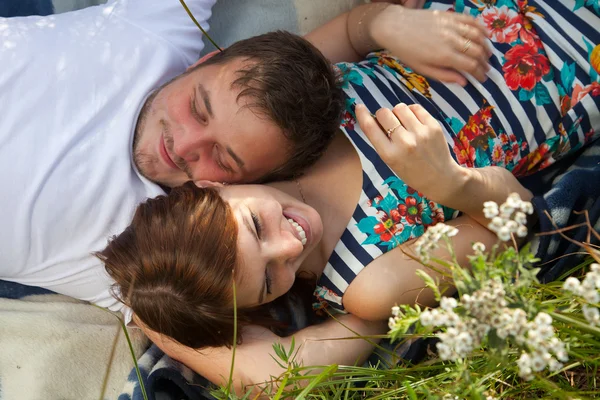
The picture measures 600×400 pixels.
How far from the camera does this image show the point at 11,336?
1558 mm

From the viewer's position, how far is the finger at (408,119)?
126 centimetres

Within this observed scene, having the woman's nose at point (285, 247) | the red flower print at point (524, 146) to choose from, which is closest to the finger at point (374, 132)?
the woman's nose at point (285, 247)

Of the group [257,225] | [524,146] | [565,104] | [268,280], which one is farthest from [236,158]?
[565,104]

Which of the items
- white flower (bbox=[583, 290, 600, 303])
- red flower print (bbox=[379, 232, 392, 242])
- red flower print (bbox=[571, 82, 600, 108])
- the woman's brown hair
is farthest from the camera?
red flower print (bbox=[571, 82, 600, 108])

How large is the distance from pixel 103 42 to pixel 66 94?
0.18m

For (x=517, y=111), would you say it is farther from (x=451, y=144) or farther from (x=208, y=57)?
(x=208, y=57)

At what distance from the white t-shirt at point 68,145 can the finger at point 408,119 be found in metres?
0.67

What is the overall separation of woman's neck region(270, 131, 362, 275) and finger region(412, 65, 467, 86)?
0.93 feet

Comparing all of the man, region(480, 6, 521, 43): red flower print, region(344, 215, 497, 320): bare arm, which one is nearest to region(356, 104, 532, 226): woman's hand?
region(344, 215, 497, 320): bare arm

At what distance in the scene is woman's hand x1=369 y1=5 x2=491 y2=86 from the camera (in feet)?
4.84

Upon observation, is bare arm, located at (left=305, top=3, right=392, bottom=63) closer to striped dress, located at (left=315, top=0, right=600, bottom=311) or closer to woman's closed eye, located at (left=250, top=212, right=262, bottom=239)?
striped dress, located at (left=315, top=0, right=600, bottom=311)

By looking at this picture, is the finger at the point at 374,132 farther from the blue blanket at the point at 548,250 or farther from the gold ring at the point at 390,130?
the blue blanket at the point at 548,250

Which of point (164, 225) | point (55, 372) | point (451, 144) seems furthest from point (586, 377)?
point (55, 372)

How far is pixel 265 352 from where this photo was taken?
53.9 inches
